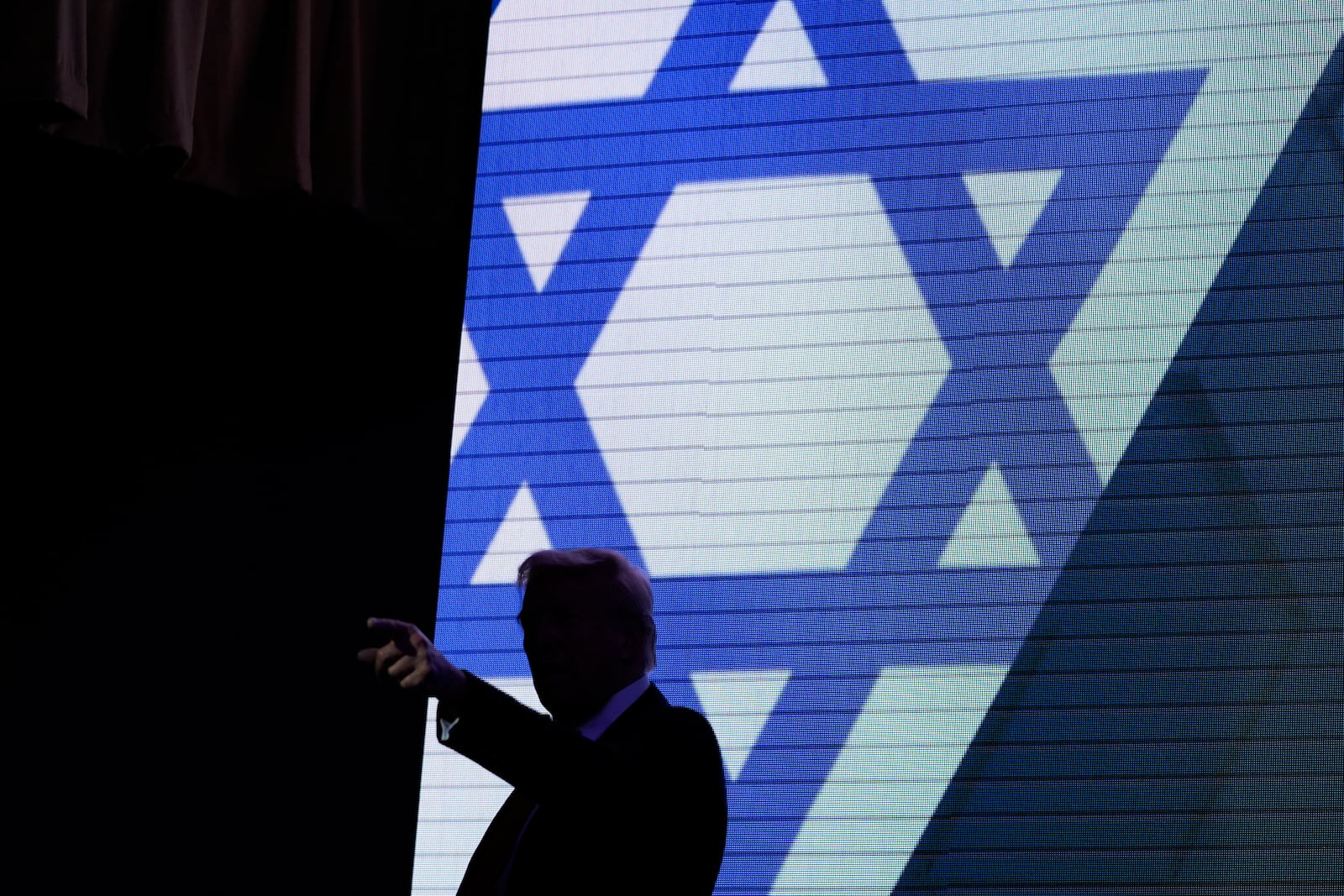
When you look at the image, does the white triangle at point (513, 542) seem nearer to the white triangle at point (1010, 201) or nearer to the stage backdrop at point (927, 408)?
the stage backdrop at point (927, 408)

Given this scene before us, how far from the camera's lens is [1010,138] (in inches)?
94.0

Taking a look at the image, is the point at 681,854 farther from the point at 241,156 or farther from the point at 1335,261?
the point at 241,156

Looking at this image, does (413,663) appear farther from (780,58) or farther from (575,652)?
(780,58)

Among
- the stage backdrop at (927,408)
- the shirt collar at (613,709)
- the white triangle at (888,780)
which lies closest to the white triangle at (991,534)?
the stage backdrop at (927,408)

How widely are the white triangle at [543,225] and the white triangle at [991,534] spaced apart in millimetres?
850

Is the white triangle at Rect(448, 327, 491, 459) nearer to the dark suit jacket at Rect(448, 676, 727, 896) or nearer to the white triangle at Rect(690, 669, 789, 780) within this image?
the white triangle at Rect(690, 669, 789, 780)

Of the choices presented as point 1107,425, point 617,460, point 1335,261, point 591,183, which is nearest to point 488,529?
point 617,460

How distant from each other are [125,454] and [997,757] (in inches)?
66.9

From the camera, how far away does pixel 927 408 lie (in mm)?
2318

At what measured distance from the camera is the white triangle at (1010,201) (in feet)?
7.69

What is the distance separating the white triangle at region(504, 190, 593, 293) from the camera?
2.55 meters

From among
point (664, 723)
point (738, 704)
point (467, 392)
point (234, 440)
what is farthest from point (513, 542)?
point (664, 723)

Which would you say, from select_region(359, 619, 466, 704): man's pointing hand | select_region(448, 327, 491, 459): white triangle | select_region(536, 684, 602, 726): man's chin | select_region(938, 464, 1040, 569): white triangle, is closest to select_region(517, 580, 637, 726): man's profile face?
select_region(536, 684, 602, 726): man's chin

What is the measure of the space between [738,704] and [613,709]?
766mm
